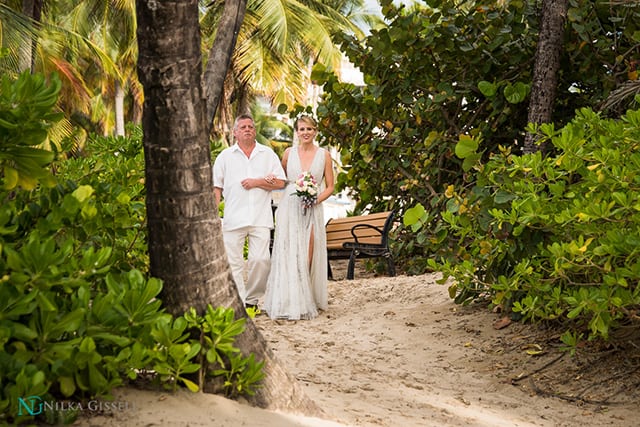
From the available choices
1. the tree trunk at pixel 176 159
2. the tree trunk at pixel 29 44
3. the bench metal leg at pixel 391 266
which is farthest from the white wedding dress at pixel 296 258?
the tree trunk at pixel 29 44

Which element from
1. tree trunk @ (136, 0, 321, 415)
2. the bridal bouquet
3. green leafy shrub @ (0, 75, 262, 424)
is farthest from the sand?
the bridal bouquet

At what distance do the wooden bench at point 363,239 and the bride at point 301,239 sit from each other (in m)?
1.85

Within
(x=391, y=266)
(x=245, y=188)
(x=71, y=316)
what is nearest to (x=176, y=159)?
(x=71, y=316)

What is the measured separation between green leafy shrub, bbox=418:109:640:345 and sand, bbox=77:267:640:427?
371mm

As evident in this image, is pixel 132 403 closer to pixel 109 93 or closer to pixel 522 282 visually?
pixel 522 282

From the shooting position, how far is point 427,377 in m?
5.20

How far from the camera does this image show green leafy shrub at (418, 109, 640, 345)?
A: 167 inches

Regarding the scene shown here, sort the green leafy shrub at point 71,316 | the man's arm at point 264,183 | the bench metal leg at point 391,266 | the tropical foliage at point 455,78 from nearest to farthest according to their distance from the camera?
the green leafy shrub at point 71,316 → the tropical foliage at point 455,78 → the man's arm at point 264,183 → the bench metal leg at point 391,266

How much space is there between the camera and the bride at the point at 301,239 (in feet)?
24.8

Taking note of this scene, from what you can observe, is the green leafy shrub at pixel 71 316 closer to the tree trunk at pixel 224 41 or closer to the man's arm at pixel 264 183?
the tree trunk at pixel 224 41

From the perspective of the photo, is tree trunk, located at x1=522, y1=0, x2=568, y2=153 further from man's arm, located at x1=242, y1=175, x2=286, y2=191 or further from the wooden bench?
the wooden bench

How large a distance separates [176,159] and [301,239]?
4.94 m

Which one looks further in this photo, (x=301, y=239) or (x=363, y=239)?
(x=363, y=239)

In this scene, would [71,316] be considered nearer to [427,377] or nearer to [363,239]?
[427,377]
